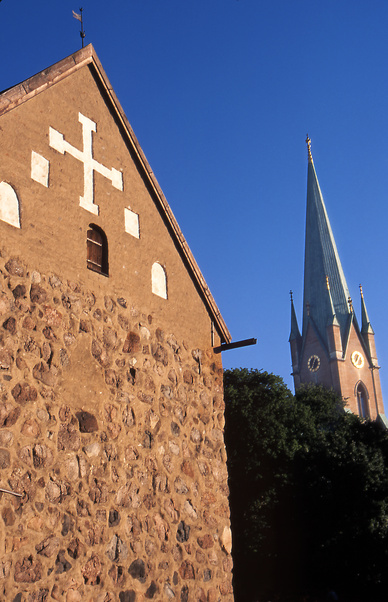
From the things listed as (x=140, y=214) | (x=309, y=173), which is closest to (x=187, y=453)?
(x=140, y=214)

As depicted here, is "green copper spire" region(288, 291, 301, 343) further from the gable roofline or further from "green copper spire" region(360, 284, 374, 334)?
the gable roofline

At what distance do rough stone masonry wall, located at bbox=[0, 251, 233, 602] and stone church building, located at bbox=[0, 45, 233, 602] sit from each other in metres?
0.02

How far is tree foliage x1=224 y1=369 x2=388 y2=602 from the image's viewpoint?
29531 millimetres

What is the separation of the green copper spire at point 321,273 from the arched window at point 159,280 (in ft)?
247

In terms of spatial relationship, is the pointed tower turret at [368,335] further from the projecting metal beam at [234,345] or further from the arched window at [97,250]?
the arched window at [97,250]

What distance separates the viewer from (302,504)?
32.4 m

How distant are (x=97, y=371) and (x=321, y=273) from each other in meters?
81.2

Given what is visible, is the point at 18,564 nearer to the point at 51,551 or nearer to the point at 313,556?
the point at 51,551

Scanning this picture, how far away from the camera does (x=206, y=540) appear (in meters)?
8.66

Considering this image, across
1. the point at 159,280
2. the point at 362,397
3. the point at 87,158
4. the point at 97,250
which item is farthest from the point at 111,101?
the point at 362,397

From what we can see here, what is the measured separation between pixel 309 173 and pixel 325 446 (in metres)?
64.4

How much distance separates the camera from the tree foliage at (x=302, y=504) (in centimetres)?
2953

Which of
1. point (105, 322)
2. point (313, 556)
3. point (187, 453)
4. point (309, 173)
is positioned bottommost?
point (313, 556)

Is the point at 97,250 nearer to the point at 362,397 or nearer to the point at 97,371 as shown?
the point at 97,371
